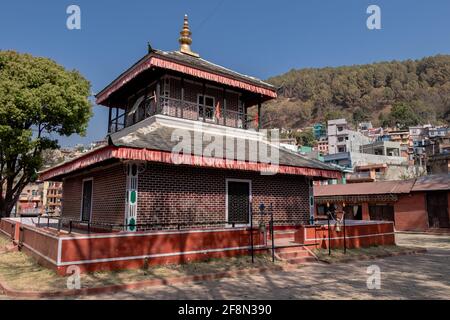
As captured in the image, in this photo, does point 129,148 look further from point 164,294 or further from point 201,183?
point 164,294

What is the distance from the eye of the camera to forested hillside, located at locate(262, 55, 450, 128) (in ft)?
437

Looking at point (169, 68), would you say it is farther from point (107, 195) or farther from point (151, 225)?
point (151, 225)

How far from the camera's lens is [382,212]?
33156mm

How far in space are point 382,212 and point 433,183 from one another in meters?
5.18

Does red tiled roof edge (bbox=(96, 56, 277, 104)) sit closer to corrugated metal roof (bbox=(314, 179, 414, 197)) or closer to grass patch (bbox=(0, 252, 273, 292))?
grass patch (bbox=(0, 252, 273, 292))

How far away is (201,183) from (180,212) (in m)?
1.33

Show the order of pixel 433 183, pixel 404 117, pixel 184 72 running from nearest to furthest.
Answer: pixel 184 72 < pixel 433 183 < pixel 404 117

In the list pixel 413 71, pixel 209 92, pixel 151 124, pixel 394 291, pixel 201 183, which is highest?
pixel 413 71

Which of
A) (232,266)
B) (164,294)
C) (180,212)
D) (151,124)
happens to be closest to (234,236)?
(232,266)

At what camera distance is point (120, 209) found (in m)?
12.3

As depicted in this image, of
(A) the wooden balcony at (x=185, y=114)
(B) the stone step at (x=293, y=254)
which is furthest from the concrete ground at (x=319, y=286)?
(A) the wooden balcony at (x=185, y=114)

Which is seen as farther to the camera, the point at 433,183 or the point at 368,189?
the point at 368,189

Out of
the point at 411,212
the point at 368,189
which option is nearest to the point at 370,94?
the point at 368,189

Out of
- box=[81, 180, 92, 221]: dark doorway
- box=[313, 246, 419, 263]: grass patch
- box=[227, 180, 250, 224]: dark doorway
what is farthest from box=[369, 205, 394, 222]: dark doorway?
box=[81, 180, 92, 221]: dark doorway
